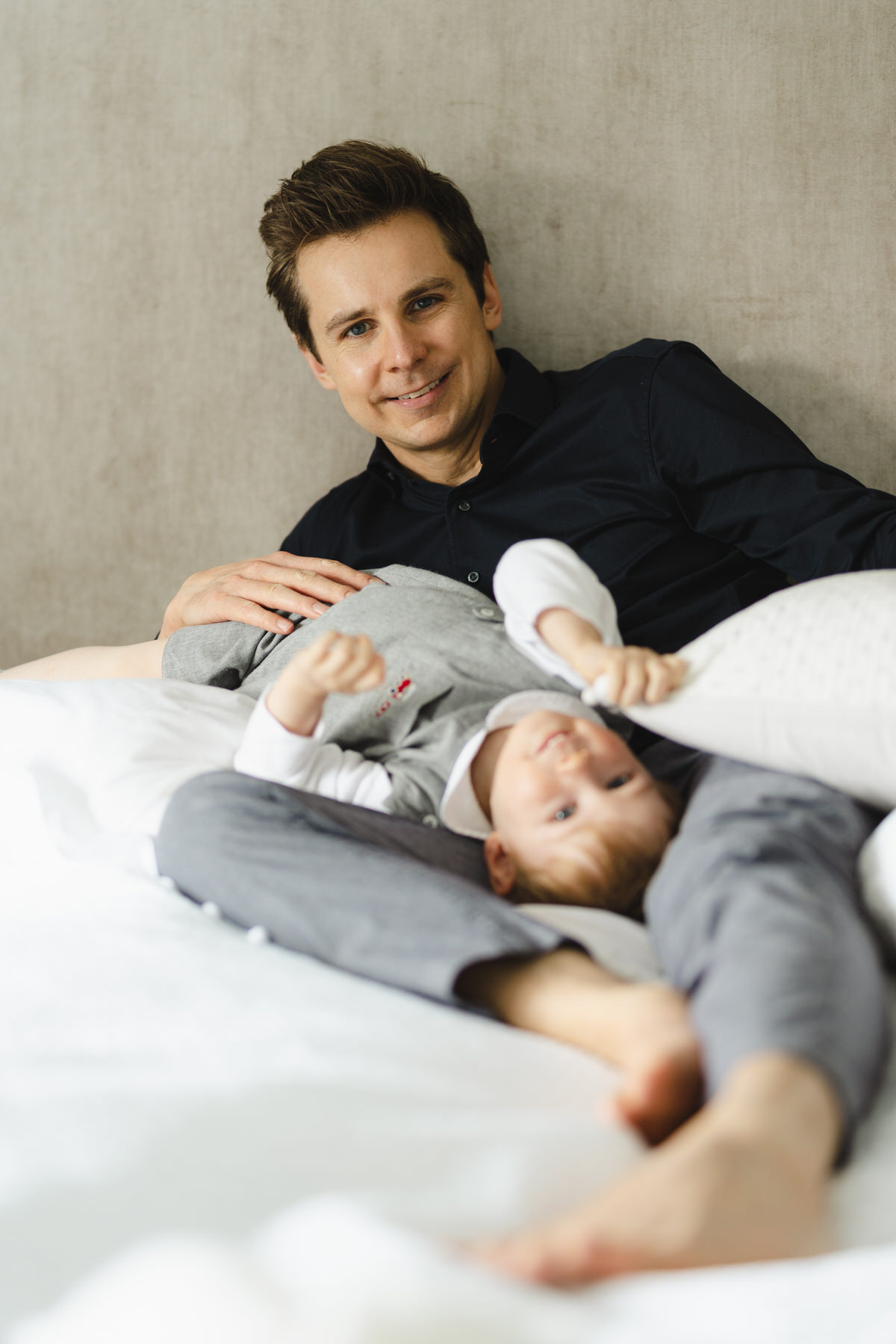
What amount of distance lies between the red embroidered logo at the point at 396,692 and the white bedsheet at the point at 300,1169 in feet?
1.25

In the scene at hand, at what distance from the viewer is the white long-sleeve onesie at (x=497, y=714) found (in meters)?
0.98

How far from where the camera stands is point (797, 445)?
1349 mm

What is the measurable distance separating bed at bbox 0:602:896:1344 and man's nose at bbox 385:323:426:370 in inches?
34.5

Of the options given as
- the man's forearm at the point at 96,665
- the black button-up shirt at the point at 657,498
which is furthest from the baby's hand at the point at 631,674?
the man's forearm at the point at 96,665

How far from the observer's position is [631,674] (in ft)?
2.95

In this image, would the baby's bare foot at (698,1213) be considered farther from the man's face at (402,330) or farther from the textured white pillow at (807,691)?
the man's face at (402,330)

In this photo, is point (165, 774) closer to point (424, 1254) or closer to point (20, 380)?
point (424, 1254)

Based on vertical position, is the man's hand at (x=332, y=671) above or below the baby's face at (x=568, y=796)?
above

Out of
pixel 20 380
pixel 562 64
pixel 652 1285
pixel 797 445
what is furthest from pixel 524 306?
pixel 652 1285

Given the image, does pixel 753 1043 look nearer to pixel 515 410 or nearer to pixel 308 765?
pixel 308 765

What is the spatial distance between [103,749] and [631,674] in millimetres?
564

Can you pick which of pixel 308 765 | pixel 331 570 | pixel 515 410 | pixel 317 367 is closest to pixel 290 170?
pixel 317 367

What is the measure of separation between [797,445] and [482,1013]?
98 centimetres

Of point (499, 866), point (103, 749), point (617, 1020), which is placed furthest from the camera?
point (103, 749)
